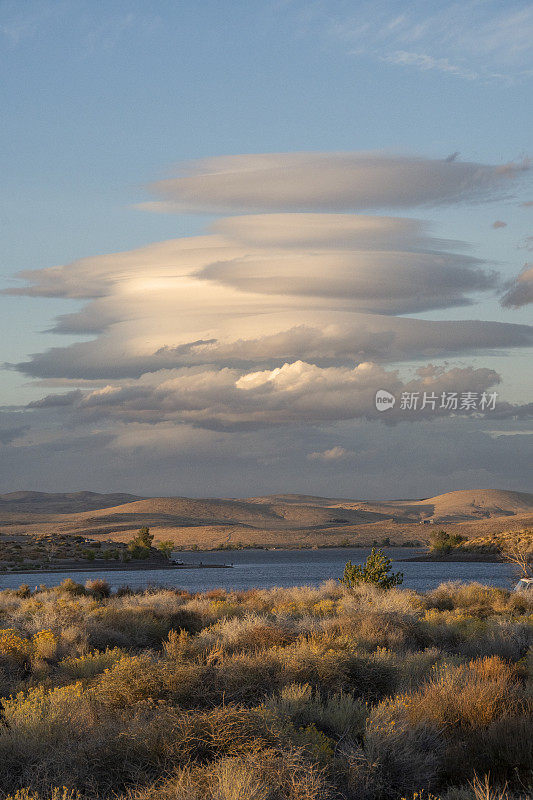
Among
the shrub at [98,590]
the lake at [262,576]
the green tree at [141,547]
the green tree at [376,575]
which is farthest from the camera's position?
the green tree at [141,547]

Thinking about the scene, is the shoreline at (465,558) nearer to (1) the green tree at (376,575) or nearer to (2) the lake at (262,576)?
(2) the lake at (262,576)

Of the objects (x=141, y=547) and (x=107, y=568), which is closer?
(x=107, y=568)

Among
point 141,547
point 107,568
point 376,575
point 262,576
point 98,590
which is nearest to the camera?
point 376,575

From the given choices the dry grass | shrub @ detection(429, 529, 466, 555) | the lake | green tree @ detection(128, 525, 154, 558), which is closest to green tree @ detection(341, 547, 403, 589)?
the lake

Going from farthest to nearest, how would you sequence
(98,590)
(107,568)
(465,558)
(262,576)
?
1. (465,558)
2. (107,568)
3. (262,576)
4. (98,590)

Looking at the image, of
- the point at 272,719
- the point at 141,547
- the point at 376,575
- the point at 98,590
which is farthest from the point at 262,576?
the point at 272,719

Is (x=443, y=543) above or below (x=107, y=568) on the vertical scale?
above

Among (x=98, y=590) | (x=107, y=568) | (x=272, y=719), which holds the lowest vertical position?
(x=107, y=568)

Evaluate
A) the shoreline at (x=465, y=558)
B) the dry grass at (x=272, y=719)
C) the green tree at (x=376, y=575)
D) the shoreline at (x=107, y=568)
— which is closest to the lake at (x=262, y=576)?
the shoreline at (x=107, y=568)

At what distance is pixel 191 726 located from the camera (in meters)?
9.07

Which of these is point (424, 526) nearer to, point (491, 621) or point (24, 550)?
point (24, 550)

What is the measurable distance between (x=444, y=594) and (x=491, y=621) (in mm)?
11082

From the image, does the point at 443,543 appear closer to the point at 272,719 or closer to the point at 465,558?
the point at 465,558

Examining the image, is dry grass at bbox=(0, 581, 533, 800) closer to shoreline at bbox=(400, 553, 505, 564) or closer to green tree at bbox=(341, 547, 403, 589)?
green tree at bbox=(341, 547, 403, 589)
